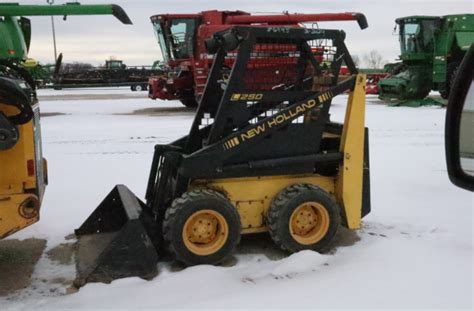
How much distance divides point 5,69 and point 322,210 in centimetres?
339

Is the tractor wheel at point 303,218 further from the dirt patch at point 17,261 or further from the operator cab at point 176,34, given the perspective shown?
the operator cab at point 176,34

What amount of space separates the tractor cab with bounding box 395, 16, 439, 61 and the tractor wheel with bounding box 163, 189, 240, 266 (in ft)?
57.7

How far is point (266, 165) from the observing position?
479cm

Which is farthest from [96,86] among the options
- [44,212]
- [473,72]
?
[473,72]

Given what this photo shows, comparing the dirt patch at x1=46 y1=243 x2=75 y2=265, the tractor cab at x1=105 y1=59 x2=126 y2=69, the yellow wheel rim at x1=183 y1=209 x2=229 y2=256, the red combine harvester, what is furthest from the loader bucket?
the tractor cab at x1=105 y1=59 x2=126 y2=69

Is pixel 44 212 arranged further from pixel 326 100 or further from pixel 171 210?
pixel 326 100

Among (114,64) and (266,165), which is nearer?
(266,165)

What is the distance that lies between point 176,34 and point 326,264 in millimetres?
15332

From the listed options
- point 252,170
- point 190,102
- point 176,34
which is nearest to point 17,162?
point 252,170

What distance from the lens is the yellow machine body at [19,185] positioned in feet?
13.4

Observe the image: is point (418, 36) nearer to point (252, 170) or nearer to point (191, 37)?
point (191, 37)

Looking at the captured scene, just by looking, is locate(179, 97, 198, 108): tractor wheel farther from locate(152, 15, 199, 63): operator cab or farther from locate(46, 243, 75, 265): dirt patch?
locate(46, 243, 75, 265): dirt patch

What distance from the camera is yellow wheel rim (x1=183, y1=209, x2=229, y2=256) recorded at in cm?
455

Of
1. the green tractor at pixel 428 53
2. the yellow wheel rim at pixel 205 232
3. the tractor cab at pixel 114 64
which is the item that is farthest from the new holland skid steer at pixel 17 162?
the tractor cab at pixel 114 64
